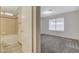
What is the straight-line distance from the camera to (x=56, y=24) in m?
1.11

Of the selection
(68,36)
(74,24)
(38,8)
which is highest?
(38,8)

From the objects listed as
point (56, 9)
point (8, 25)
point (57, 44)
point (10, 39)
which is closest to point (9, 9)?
point (8, 25)

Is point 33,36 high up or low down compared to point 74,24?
down

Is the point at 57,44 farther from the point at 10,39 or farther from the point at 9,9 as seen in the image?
the point at 9,9

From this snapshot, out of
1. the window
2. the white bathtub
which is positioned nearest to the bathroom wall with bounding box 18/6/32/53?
the white bathtub

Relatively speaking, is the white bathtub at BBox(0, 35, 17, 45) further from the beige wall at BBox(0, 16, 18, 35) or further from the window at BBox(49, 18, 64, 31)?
the window at BBox(49, 18, 64, 31)

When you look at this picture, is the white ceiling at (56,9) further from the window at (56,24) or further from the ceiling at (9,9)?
the ceiling at (9,9)

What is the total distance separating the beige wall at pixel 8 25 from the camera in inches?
40.3

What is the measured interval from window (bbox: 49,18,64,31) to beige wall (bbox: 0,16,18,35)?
Answer: 337 mm

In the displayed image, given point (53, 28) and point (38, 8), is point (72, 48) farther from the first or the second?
point (38, 8)

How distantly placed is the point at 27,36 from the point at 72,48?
437mm

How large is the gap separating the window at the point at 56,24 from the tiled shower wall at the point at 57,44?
8 cm

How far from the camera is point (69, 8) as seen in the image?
3.42ft

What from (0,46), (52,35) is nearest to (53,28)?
(52,35)
